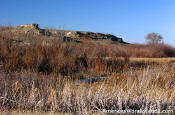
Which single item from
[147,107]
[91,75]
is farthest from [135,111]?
[91,75]

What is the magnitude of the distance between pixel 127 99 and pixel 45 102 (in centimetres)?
202

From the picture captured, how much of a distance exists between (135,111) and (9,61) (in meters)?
8.38

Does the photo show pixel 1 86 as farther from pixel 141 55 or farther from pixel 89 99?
pixel 141 55

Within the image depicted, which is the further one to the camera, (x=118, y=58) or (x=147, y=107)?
(x=118, y=58)

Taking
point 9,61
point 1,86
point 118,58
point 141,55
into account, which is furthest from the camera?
point 141,55

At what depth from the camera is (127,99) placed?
5504 millimetres

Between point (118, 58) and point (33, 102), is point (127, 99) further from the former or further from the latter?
point (118, 58)

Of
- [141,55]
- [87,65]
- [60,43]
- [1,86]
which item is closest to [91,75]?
[87,65]

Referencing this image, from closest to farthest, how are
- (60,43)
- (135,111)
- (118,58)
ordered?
(135,111) → (60,43) → (118,58)

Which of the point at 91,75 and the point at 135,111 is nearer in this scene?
the point at 135,111

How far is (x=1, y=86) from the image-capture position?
6164mm

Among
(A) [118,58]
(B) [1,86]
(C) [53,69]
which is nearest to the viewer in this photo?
(B) [1,86]

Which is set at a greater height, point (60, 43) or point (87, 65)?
point (60, 43)

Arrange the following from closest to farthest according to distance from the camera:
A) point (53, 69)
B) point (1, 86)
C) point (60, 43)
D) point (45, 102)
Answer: point (45, 102) → point (1, 86) → point (53, 69) → point (60, 43)
